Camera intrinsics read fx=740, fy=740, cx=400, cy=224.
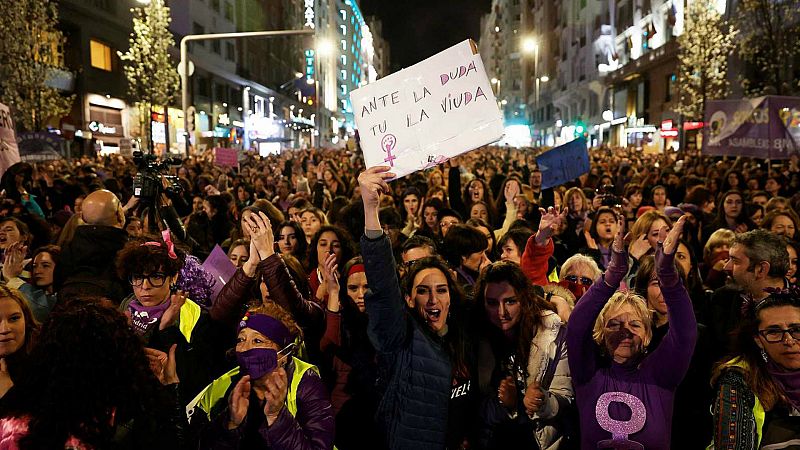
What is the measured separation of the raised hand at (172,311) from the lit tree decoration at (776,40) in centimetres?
2275

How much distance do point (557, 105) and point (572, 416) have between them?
272 feet

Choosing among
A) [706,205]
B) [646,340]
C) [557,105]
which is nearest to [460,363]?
[646,340]

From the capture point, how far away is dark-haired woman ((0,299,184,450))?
8.21 ft

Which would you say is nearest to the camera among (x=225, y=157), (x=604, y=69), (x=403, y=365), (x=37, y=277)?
(x=403, y=365)

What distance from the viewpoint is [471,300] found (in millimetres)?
4082

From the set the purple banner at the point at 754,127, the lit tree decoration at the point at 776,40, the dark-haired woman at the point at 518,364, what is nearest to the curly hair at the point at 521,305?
the dark-haired woman at the point at 518,364

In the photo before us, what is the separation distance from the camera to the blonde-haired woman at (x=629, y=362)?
353 cm

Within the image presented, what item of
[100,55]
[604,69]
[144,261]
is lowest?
[144,261]

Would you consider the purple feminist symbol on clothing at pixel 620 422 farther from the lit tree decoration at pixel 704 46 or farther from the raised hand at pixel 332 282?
the lit tree decoration at pixel 704 46

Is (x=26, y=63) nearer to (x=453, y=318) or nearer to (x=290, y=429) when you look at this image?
(x=453, y=318)

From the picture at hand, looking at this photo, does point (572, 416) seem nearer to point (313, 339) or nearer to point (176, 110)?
point (313, 339)

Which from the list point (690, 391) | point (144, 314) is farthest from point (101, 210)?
point (690, 391)

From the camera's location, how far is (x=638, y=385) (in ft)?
11.7

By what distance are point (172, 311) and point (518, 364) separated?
1.88 meters
